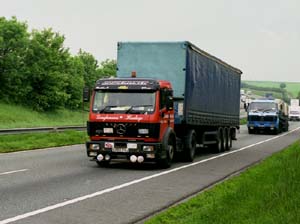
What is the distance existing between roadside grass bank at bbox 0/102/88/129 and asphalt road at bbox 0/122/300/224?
36670mm

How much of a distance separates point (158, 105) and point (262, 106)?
30.4m

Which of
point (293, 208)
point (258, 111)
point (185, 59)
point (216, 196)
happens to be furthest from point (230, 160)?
point (258, 111)

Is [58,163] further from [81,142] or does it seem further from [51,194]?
[81,142]

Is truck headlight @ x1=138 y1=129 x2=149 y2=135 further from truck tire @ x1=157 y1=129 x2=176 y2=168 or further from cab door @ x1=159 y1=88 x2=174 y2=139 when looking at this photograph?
truck tire @ x1=157 y1=129 x2=176 y2=168

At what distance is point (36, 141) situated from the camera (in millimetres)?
24703

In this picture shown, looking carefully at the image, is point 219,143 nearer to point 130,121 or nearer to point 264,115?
point 130,121

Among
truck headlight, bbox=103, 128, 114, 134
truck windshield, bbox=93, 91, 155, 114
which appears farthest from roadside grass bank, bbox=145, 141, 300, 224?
truck headlight, bbox=103, 128, 114, 134

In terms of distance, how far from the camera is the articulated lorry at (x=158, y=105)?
14.8 metres

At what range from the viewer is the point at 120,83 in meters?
15.3

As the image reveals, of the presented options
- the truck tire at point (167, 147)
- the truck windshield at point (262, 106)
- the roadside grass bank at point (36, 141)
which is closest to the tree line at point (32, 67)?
the truck windshield at point (262, 106)

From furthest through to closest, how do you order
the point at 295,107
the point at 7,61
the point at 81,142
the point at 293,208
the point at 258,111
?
1. the point at 295,107
2. the point at 7,61
3. the point at 258,111
4. the point at 81,142
5. the point at 293,208

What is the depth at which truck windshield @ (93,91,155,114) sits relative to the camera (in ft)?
48.7

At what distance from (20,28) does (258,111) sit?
3381cm

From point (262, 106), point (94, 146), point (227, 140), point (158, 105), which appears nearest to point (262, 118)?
point (262, 106)
